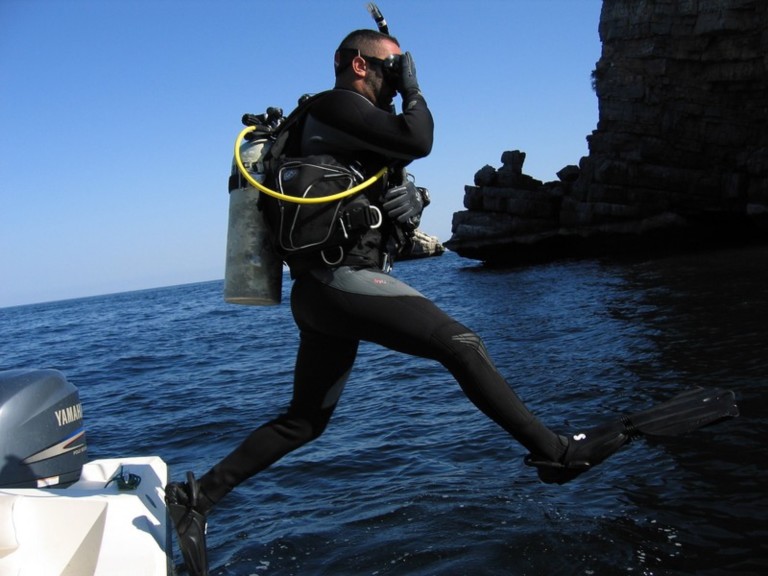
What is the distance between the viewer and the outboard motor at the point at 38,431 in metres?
3.82

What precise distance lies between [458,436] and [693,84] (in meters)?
38.6

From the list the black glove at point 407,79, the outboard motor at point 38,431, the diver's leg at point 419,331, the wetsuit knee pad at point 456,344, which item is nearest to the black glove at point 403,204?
the diver's leg at point 419,331

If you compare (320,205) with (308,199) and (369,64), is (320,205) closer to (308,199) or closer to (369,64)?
(308,199)

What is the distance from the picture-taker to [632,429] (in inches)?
135

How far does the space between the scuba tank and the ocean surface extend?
184cm

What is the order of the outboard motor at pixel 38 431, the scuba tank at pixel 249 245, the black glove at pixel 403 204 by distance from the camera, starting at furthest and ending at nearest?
the outboard motor at pixel 38 431 → the scuba tank at pixel 249 245 → the black glove at pixel 403 204

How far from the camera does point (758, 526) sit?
392 centimetres

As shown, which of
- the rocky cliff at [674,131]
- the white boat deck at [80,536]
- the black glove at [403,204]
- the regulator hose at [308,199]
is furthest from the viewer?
the rocky cliff at [674,131]

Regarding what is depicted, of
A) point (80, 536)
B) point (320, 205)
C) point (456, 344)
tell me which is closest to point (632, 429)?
point (456, 344)

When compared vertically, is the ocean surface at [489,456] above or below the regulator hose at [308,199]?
below

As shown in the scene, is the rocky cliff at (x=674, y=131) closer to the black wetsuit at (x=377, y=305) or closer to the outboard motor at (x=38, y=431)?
the black wetsuit at (x=377, y=305)

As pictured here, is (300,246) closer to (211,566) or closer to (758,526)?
(211,566)

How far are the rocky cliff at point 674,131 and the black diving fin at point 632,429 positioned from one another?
35686mm

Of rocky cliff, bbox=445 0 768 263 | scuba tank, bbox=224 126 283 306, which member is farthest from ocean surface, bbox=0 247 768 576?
rocky cliff, bbox=445 0 768 263
